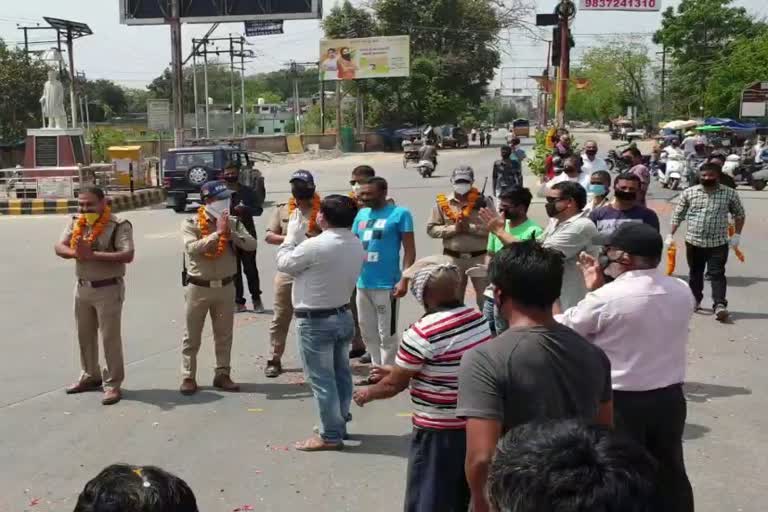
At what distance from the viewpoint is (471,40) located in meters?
61.8

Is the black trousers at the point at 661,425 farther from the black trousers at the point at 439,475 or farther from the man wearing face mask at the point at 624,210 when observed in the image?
the man wearing face mask at the point at 624,210

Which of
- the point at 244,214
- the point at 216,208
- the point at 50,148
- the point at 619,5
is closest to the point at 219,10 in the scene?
the point at 50,148

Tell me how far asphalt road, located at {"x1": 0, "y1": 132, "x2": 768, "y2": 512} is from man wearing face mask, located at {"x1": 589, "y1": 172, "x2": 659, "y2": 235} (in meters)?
1.35

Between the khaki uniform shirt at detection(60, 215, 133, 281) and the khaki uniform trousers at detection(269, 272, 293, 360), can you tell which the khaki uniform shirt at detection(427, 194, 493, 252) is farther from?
the khaki uniform shirt at detection(60, 215, 133, 281)

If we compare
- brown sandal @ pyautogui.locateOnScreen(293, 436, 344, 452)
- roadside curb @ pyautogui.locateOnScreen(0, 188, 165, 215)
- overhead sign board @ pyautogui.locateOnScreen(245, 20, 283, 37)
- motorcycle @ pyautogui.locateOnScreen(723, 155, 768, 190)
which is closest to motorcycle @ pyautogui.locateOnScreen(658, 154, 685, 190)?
motorcycle @ pyautogui.locateOnScreen(723, 155, 768, 190)

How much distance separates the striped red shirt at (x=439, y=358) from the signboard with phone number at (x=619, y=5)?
17.1 m

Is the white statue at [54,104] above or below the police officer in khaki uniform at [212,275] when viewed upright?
above

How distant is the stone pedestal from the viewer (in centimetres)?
2808

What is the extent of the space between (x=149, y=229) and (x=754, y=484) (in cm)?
1614

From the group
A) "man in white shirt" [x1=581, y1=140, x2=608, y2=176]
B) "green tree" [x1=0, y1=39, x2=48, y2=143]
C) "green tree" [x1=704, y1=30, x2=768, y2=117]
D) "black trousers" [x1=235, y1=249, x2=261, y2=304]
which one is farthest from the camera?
"green tree" [x1=0, y1=39, x2=48, y2=143]

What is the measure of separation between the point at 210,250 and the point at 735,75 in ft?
135

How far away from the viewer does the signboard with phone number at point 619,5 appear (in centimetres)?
1931

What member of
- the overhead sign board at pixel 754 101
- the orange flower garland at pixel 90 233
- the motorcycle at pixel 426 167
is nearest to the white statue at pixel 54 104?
the motorcycle at pixel 426 167

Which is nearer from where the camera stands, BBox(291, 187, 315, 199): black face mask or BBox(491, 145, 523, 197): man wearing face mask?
BBox(291, 187, 315, 199): black face mask
